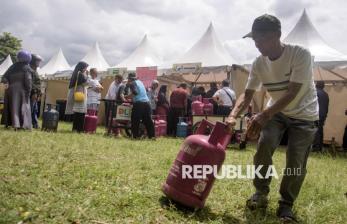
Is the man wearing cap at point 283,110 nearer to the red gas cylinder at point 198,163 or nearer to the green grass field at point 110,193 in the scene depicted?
the red gas cylinder at point 198,163

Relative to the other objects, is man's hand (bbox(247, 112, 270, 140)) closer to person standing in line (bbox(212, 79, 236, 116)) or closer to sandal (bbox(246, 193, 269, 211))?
sandal (bbox(246, 193, 269, 211))

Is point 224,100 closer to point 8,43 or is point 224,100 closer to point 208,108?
point 208,108

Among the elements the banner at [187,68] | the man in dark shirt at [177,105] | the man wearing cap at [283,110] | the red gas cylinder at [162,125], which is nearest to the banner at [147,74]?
the banner at [187,68]

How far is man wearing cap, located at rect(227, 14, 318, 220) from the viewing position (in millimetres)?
3174

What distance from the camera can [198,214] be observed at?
3299 millimetres

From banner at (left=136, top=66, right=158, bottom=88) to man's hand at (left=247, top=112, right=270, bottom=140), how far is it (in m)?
11.7

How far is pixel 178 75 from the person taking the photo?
1605 centimetres

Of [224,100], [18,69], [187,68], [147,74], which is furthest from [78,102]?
[187,68]

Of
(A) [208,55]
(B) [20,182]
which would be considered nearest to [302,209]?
(B) [20,182]

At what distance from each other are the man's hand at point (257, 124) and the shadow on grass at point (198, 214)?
741 mm

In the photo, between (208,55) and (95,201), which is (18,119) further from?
(208,55)

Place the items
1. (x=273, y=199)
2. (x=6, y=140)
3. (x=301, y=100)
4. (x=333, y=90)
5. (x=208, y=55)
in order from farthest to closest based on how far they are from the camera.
Answer: 1. (x=208, y=55)
2. (x=333, y=90)
3. (x=6, y=140)
4. (x=273, y=199)
5. (x=301, y=100)

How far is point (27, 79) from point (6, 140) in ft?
9.49

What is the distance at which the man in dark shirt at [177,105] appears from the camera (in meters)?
12.0
